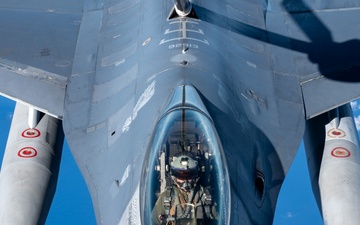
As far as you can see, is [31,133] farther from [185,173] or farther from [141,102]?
[185,173]

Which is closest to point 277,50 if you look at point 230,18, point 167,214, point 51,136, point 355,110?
point 230,18

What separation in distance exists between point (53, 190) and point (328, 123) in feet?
14.2

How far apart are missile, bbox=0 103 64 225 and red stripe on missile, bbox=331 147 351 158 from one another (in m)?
4.13

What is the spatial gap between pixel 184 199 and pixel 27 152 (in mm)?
4139

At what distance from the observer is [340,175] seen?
10.0 metres

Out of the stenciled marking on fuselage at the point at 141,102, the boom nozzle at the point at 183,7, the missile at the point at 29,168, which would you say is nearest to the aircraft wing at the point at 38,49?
the missile at the point at 29,168

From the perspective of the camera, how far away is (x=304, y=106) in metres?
9.79

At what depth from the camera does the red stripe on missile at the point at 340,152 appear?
10.2 metres

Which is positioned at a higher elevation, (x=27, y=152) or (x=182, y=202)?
(x=27, y=152)

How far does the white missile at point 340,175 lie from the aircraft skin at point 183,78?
0.10m

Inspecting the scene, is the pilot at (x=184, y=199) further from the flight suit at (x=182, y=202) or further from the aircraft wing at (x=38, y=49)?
the aircraft wing at (x=38, y=49)

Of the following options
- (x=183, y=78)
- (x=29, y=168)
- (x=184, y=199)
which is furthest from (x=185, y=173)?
(x=29, y=168)

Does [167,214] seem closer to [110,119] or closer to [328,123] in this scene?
[110,119]

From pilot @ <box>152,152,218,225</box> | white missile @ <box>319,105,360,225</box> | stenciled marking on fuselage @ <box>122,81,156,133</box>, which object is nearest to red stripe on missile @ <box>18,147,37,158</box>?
stenciled marking on fuselage @ <box>122,81,156,133</box>
